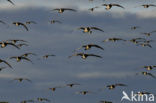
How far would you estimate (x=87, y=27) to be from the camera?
7975cm

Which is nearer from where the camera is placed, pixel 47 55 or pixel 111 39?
pixel 111 39

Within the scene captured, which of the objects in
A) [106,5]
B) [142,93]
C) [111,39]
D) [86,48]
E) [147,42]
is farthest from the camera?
[147,42]

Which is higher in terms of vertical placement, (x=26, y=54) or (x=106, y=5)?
(x=106, y=5)

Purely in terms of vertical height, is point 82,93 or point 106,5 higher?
point 106,5

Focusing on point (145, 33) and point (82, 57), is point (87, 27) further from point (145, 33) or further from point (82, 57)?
point (145, 33)

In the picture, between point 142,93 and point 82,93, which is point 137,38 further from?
point 82,93

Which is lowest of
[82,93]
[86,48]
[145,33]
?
[82,93]

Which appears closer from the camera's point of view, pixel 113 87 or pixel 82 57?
pixel 82 57

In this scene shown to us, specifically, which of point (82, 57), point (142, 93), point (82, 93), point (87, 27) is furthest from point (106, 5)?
point (142, 93)

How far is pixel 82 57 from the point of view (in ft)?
254

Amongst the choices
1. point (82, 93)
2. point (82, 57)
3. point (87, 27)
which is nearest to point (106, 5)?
point (87, 27)

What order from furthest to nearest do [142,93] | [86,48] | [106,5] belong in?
[142,93] → [106,5] → [86,48]

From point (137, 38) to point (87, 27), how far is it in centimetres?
2514

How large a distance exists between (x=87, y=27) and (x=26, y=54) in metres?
21.0
